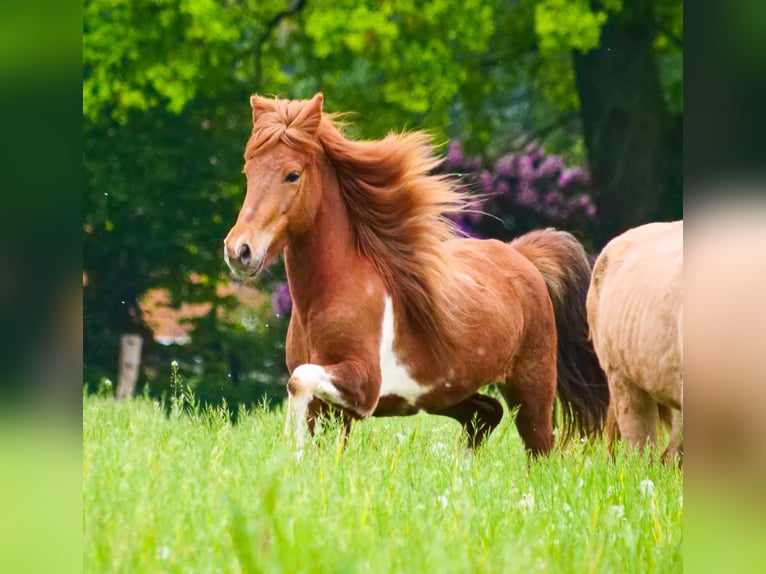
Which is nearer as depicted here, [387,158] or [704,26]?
[704,26]

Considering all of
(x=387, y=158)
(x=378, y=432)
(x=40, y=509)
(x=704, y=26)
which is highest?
(x=704, y=26)

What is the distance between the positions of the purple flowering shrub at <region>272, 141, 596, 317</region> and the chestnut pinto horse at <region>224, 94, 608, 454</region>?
35 cm

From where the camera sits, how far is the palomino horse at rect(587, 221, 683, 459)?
3.57 metres

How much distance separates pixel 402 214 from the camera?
391 cm

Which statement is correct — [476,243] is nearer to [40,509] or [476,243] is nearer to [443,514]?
[443,514]

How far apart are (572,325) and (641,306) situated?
3.30 ft

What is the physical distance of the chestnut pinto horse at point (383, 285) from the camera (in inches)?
137

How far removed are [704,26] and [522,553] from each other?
134cm

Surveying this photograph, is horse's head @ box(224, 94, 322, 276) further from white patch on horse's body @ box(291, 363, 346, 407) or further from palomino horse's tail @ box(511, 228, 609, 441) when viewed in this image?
palomino horse's tail @ box(511, 228, 609, 441)

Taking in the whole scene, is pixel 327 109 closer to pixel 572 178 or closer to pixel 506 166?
pixel 506 166

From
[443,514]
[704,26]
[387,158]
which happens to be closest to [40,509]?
[443,514]

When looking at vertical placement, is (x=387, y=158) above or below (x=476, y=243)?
above

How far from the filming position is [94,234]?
433 centimetres

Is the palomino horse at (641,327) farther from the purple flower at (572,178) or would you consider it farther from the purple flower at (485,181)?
the purple flower at (485,181)
